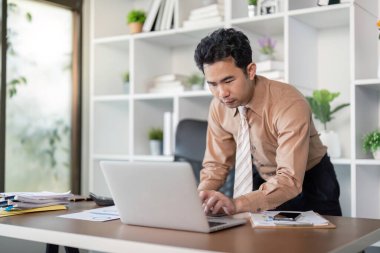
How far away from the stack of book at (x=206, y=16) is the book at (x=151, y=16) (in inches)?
10.6

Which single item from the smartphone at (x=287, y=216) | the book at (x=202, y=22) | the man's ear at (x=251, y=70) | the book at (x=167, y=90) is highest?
the book at (x=202, y=22)

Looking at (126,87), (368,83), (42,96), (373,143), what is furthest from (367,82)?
(42,96)

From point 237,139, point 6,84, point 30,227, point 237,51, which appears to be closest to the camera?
point 30,227

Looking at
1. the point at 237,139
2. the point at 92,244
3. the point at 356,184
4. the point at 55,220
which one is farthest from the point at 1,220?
the point at 356,184

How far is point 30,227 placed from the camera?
4.85ft

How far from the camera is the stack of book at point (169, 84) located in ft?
11.4

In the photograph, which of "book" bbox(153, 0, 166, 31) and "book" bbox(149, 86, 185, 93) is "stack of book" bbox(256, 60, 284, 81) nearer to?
"book" bbox(149, 86, 185, 93)

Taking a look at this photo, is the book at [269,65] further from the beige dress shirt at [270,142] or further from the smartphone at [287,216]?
the smartphone at [287,216]

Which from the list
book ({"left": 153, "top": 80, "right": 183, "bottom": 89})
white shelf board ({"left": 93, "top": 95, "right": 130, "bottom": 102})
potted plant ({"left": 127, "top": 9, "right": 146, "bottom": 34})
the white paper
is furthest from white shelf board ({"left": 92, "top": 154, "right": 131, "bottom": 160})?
the white paper

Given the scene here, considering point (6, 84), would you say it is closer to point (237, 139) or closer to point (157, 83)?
point (157, 83)

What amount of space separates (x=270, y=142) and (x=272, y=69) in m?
0.98

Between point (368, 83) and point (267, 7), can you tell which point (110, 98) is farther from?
point (368, 83)

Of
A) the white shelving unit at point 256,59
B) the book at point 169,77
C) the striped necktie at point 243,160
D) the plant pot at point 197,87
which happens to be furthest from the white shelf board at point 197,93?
the striped necktie at point 243,160

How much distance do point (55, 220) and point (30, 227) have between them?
0.47 feet
